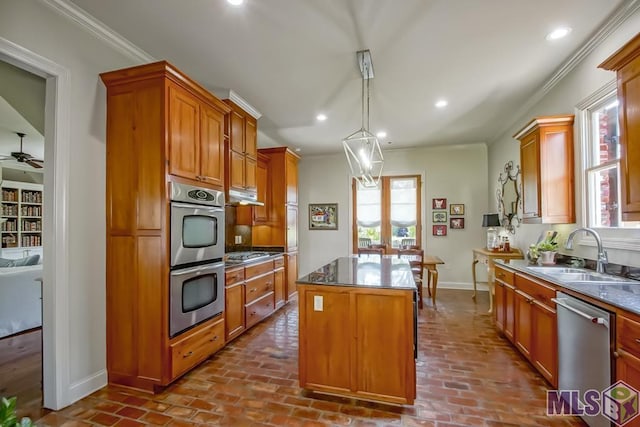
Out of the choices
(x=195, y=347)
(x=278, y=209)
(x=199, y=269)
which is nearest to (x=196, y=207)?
(x=199, y=269)

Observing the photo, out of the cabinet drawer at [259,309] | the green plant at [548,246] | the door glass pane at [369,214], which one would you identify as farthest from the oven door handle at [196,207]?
the door glass pane at [369,214]

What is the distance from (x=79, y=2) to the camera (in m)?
2.10

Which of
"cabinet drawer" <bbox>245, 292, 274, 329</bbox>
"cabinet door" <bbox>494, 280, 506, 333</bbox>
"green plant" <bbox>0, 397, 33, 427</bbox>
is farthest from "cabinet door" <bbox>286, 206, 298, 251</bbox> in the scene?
"green plant" <bbox>0, 397, 33, 427</bbox>

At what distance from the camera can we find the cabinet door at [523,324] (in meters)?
2.70

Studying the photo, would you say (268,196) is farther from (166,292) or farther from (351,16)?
(351,16)

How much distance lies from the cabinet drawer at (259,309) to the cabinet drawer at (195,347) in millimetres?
613

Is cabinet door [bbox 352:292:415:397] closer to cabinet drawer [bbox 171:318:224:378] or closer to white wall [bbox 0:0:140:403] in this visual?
cabinet drawer [bbox 171:318:224:378]

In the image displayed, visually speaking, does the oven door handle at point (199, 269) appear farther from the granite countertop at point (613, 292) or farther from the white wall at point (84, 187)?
the granite countertop at point (613, 292)

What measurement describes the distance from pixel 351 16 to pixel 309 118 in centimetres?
225

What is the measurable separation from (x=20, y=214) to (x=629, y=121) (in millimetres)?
9739

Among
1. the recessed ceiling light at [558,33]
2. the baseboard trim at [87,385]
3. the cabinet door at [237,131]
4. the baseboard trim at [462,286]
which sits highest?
the recessed ceiling light at [558,33]

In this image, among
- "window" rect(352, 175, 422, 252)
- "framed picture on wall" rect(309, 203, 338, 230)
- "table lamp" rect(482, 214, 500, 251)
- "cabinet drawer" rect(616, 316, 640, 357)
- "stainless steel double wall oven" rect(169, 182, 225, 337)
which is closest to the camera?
"cabinet drawer" rect(616, 316, 640, 357)

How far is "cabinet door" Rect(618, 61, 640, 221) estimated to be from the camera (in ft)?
5.96

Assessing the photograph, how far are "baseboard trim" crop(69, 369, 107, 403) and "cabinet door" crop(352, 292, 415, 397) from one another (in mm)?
2075
